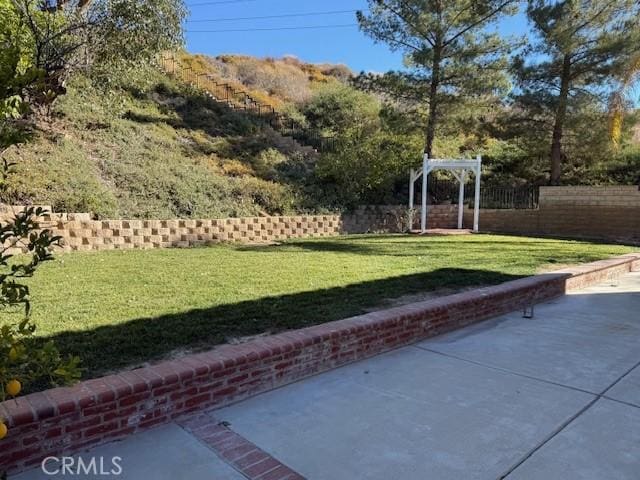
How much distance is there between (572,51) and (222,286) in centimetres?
1457

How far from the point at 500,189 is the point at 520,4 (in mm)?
5822

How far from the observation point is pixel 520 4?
14766mm

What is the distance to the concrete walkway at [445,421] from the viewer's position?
2273 millimetres

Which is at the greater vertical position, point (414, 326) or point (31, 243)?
point (31, 243)

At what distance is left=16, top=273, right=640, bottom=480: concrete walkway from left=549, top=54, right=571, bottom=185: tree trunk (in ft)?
44.0

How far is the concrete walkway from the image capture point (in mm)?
2273

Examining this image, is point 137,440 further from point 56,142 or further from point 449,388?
point 56,142

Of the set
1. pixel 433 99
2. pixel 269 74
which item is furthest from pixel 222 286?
pixel 269 74

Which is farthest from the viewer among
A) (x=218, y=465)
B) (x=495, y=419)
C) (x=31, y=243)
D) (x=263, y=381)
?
(x=263, y=381)

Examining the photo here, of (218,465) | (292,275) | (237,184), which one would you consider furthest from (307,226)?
(218,465)

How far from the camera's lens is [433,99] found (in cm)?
1520

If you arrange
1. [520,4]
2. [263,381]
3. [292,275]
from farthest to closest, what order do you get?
[520,4] → [292,275] → [263,381]

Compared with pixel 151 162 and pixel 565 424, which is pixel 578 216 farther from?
pixel 565 424

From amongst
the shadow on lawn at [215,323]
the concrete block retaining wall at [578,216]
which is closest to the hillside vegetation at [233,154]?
the concrete block retaining wall at [578,216]
